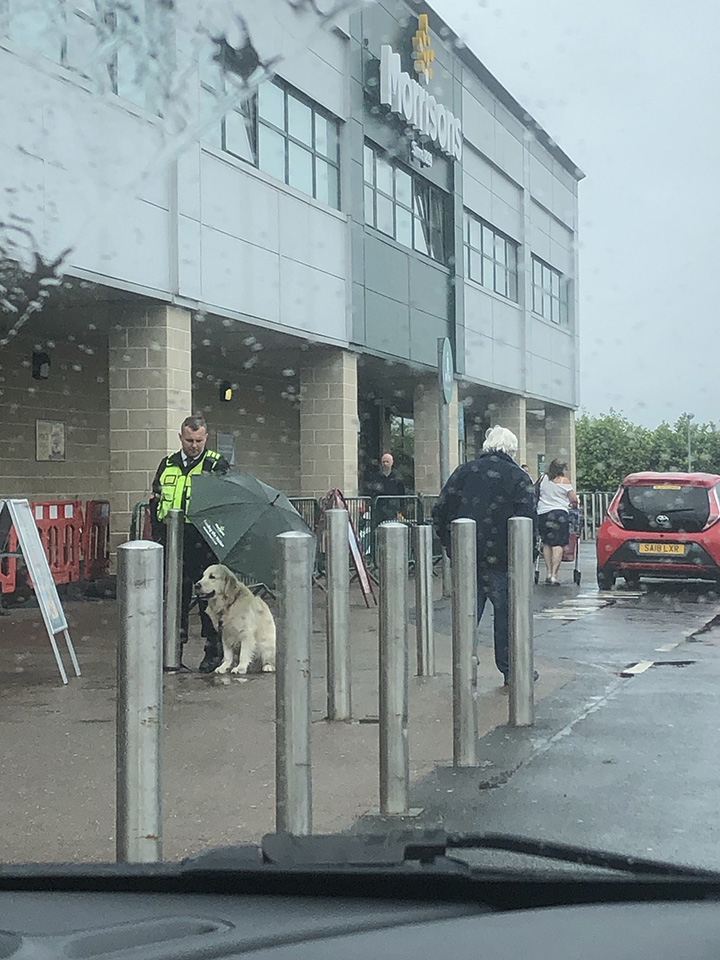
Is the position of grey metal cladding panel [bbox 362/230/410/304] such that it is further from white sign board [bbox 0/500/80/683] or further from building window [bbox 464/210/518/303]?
white sign board [bbox 0/500/80/683]

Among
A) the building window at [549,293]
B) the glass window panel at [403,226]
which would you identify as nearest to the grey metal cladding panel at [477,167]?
the glass window panel at [403,226]

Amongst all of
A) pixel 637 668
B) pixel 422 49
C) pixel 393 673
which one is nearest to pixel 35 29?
pixel 637 668

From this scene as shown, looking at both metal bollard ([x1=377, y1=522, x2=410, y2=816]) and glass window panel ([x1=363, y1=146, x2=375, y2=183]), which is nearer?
metal bollard ([x1=377, y1=522, x2=410, y2=816])

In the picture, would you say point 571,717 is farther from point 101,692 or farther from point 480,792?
point 101,692

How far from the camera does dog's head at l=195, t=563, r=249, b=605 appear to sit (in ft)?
28.2

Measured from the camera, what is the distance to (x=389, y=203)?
72.5ft

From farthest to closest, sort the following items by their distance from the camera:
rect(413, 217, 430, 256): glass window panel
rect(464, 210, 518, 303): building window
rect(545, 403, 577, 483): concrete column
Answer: rect(545, 403, 577, 483): concrete column < rect(464, 210, 518, 303): building window < rect(413, 217, 430, 256): glass window panel

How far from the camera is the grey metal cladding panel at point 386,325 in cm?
2070

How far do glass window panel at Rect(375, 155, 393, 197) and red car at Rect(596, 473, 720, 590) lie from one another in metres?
7.78

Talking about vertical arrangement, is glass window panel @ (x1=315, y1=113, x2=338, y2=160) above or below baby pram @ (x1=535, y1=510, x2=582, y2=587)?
above

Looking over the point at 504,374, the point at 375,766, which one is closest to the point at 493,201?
the point at 504,374

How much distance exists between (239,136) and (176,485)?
880cm

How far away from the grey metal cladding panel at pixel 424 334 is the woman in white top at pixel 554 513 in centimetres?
612

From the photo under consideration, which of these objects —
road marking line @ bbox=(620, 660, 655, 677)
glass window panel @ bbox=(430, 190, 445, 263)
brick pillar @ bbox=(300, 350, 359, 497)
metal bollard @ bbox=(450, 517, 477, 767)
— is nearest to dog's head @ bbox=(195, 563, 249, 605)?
metal bollard @ bbox=(450, 517, 477, 767)
